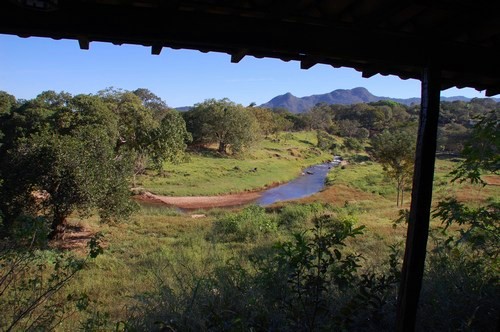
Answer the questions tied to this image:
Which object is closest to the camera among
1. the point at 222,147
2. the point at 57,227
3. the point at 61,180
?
the point at 61,180

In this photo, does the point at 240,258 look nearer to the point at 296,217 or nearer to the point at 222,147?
the point at 296,217

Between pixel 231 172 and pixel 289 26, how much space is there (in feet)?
120

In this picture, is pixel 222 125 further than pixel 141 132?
Yes

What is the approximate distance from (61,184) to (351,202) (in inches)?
749

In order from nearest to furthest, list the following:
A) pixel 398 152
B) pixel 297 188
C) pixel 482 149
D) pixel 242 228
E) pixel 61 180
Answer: pixel 482 149 < pixel 61 180 < pixel 242 228 < pixel 398 152 < pixel 297 188

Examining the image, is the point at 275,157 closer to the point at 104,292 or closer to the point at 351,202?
the point at 351,202

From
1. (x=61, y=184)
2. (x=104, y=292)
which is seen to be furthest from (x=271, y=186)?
(x=104, y=292)

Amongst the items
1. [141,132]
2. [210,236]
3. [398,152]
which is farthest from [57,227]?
[398,152]

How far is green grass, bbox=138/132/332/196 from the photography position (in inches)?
1256

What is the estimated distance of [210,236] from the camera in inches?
644

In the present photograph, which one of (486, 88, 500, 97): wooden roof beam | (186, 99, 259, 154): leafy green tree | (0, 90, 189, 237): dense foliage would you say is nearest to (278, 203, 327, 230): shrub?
(0, 90, 189, 237): dense foliage

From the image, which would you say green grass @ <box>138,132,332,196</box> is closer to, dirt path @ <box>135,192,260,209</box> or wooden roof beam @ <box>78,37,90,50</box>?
dirt path @ <box>135,192,260,209</box>

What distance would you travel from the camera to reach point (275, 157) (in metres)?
52.4

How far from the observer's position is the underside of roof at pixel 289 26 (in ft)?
8.53
